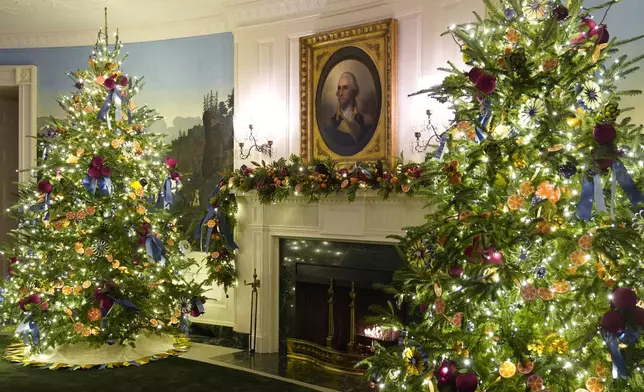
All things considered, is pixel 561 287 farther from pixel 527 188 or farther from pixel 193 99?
pixel 193 99

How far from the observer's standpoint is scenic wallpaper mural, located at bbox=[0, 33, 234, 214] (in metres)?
7.24

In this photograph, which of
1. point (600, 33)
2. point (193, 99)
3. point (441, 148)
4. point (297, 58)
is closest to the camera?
point (600, 33)

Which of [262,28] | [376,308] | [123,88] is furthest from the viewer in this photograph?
[262,28]

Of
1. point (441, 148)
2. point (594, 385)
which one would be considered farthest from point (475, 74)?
point (594, 385)

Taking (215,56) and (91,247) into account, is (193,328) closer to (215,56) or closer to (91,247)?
(91,247)

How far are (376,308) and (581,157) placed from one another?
4.93 ft

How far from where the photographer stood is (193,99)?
7.46 meters

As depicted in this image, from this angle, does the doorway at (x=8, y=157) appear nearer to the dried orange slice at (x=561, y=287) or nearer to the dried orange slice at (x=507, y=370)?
the dried orange slice at (x=507, y=370)

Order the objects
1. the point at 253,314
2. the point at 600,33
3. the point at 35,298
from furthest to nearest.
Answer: the point at 253,314, the point at 35,298, the point at 600,33

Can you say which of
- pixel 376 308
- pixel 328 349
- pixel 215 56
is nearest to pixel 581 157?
pixel 376 308

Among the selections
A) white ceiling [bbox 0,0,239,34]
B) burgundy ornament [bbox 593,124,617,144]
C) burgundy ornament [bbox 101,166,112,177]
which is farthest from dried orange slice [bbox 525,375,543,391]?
white ceiling [bbox 0,0,239,34]

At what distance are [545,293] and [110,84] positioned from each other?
458cm

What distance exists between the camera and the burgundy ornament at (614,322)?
2.93 metres

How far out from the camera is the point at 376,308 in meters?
3.90
